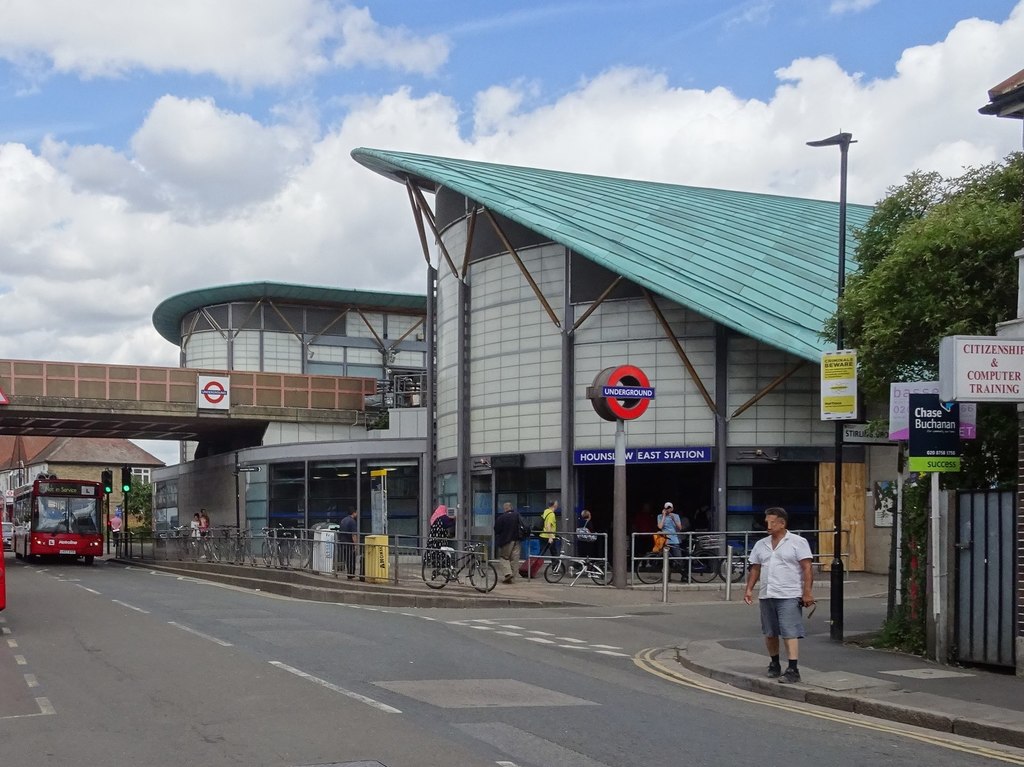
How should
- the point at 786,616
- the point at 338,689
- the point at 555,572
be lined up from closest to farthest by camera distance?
the point at 338,689
the point at 786,616
the point at 555,572

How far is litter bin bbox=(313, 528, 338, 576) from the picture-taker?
2816cm

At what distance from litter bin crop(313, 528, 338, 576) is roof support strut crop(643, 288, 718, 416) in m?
10.6

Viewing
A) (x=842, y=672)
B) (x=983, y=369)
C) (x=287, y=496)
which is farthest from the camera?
(x=287, y=496)

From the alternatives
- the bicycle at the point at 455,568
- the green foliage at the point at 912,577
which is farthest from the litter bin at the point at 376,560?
the green foliage at the point at 912,577

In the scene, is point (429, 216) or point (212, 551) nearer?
point (212, 551)

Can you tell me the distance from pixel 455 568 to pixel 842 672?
525 inches

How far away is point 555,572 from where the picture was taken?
28547mm

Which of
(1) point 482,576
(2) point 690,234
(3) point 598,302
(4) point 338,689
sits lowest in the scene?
(1) point 482,576

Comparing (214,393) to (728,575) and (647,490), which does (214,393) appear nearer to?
(647,490)

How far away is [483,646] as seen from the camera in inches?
640

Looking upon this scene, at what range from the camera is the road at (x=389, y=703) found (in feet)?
29.6

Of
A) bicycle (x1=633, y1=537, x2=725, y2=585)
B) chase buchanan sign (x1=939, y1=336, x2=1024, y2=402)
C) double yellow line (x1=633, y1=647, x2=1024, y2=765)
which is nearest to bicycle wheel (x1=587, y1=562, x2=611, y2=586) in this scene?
bicycle (x1=633, y1=537, x2=725, y2=585)

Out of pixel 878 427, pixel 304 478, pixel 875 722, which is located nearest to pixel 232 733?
pixel 875 722

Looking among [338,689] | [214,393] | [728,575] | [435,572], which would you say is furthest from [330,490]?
[338,689]
